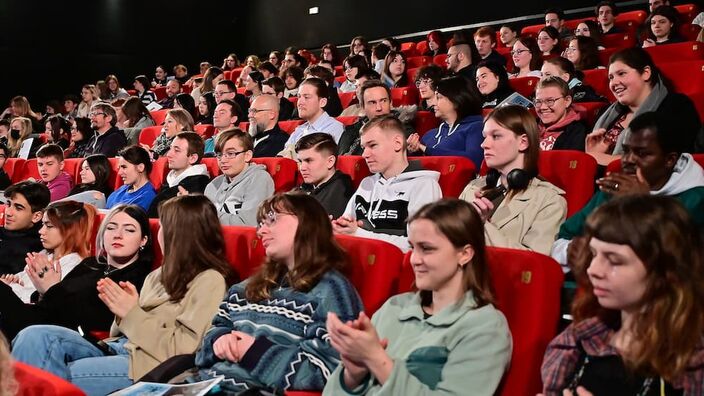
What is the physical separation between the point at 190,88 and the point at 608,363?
762 cm

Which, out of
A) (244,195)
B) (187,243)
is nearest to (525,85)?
(244,195)

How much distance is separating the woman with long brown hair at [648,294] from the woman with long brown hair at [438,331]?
9.5 inches

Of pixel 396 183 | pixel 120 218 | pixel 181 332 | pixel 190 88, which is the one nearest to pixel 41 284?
pixel 120 218

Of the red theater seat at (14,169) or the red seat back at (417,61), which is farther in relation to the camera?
the red seat back at (417,61)

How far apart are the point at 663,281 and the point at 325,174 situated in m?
1.86

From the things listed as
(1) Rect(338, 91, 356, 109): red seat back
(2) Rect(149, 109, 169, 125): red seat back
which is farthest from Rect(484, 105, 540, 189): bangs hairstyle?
(2) Rect(149, 109, 169, 125): red seat back

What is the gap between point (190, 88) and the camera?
8.59m

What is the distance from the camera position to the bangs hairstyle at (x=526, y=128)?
7.78ft

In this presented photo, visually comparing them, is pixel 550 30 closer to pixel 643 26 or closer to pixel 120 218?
pixel 643 26

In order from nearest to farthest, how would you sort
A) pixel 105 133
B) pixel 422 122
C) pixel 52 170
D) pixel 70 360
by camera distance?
pixel 70 360
pixel 422 122
pixel 52 170
pixel 105 133

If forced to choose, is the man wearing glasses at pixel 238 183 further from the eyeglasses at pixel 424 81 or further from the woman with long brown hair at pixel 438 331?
the woman with long brown hair at pixel 438 331

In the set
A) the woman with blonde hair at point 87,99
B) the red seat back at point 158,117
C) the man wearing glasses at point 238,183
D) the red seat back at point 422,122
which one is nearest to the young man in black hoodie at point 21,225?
the man wearing glasses at point 238,183

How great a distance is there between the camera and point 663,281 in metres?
1.33

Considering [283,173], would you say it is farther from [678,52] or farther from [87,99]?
[87,99]
